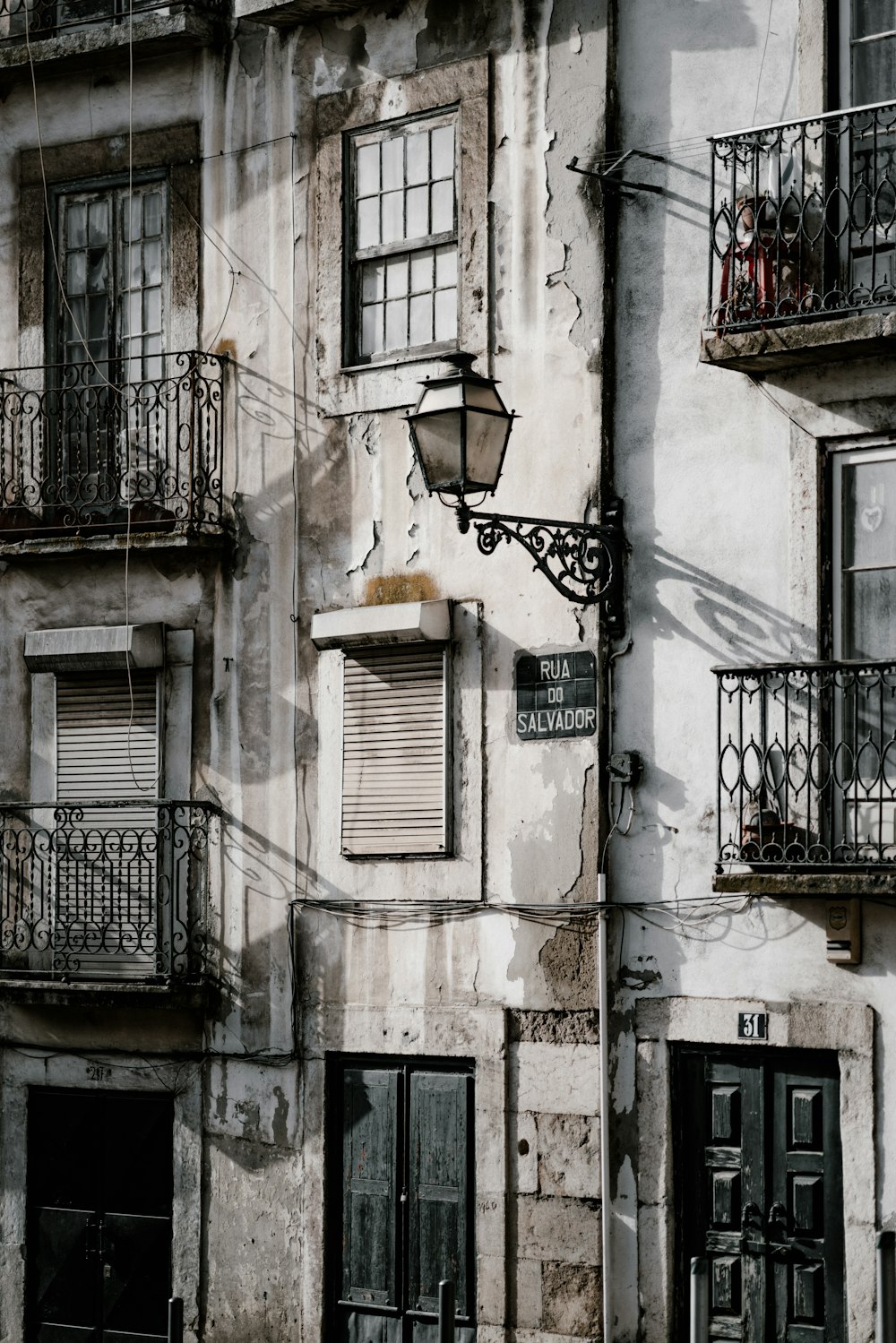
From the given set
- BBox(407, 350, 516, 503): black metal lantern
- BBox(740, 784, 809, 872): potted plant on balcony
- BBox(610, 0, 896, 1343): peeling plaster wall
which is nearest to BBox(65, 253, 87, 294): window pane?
BBox(610, 0, 896, 1343): peeling plaster wall

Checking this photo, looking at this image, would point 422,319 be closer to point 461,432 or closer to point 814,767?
point 461,432

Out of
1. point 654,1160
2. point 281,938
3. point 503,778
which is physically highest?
point 503,778

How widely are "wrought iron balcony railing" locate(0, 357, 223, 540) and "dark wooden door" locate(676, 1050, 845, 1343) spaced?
5.05 meters

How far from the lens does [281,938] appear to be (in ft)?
43.2

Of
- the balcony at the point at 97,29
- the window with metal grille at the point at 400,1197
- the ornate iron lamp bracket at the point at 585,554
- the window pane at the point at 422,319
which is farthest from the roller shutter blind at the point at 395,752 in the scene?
the balcony at the point at 97,29

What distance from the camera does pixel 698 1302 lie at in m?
10.1

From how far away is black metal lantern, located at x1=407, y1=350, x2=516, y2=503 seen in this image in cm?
1070

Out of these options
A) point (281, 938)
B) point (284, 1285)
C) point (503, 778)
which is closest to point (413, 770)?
point (503, 778)

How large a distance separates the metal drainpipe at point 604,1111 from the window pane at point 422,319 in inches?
145

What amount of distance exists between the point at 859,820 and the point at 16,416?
6.90 meters

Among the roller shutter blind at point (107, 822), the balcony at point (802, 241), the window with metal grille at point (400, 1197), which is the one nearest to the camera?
the balcony at point (802, 241)

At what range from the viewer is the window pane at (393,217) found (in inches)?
518

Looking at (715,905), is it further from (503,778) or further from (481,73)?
(481,73)

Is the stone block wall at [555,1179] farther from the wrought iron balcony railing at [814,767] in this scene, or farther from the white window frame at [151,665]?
the white window frame at [151,665]
